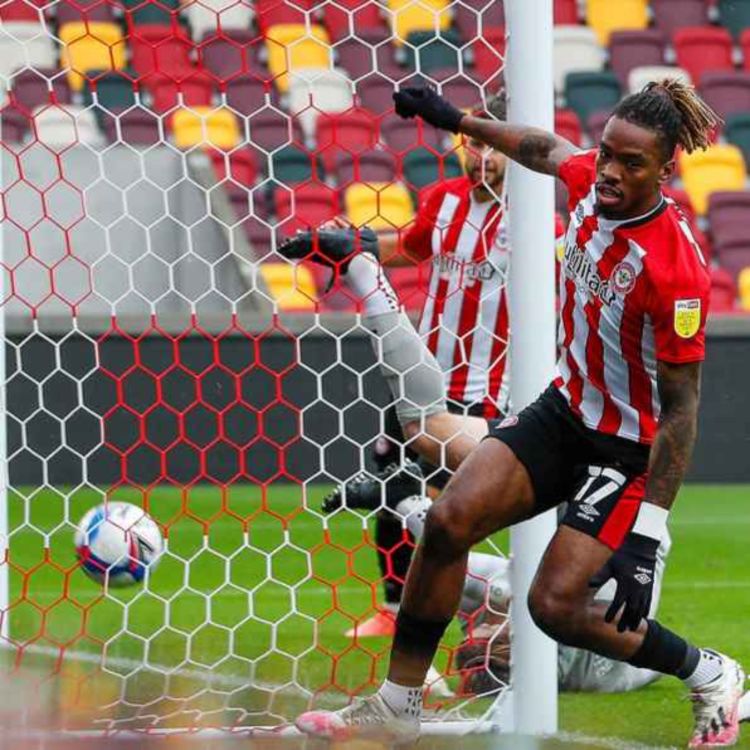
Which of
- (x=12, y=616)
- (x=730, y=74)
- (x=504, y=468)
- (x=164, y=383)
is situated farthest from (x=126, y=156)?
(x=504, y=468)

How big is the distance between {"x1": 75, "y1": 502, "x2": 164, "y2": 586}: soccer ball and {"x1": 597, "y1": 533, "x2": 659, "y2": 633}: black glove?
5.93ft

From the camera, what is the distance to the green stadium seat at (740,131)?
14.2 metres

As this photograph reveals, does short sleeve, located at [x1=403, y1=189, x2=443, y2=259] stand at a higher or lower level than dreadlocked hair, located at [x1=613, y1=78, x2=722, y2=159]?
lower

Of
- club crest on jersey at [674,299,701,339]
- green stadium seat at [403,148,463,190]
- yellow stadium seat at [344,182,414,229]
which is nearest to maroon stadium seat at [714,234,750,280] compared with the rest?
green stadium seat at [403,148,463,190]

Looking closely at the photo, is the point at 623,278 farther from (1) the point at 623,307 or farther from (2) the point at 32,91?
(2) the point at 32,91

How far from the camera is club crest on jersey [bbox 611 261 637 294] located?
4.14m

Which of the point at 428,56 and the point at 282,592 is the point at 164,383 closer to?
the point at 282,592

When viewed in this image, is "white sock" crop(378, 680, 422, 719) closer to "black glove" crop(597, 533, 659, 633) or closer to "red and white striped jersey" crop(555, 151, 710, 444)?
"black glove" crop(597, 533, 659, 633)

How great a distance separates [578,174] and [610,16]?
10942 mm

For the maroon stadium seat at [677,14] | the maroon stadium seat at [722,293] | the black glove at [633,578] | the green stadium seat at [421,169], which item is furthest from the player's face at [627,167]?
the maroon stadium seat at [677,14]

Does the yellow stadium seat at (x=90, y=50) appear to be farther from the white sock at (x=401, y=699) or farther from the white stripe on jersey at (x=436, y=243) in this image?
the white sock at (x=401, y=699)

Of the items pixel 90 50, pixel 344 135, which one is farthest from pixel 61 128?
pixel 344 135

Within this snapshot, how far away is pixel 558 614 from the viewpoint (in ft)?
14.0

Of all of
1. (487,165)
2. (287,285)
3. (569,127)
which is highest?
(487,165)
